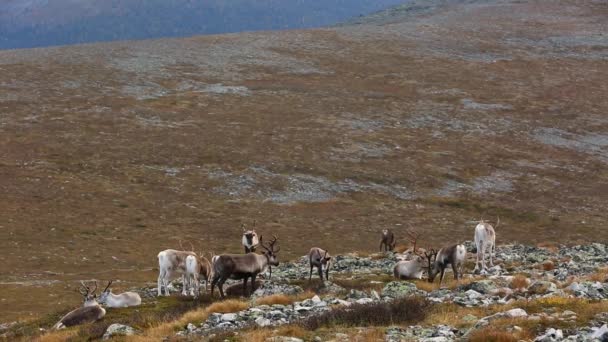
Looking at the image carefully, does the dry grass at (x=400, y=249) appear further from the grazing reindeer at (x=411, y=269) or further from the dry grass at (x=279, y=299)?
the dry grass at (x=279, y=299)

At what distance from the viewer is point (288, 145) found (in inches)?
3123

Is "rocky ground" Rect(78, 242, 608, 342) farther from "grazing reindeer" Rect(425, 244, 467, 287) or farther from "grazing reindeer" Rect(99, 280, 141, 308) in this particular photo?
"grazing reindeer" Rect(99, 280, 141, 308)

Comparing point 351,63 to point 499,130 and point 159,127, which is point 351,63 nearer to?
point 499,130

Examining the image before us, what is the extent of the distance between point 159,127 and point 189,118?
529cm

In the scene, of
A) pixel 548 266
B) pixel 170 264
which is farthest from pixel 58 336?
pixel 548 266

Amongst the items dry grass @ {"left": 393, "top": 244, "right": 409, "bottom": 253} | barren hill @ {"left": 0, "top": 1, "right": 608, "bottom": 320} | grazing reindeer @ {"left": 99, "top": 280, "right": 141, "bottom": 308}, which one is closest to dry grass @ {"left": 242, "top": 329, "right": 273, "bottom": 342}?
grazing reindeer @ {"left": 99, "top": 280, "right": 141, "bottom": 308}

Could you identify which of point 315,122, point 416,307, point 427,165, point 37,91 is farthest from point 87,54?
point 416,307

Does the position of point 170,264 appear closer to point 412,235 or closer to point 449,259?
point 449,259

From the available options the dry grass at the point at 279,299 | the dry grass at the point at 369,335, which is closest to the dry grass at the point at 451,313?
the dry grass at the point at 369,335

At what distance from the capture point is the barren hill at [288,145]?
175 feet

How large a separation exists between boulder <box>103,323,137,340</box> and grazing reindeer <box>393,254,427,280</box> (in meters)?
15.4

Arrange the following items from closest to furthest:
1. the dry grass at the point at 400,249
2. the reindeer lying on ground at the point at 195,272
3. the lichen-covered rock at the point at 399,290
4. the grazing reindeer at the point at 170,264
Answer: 1. the lichen-covered rock at the point at 399,290
2. the reindeer lying on ground at the point at 195,272
3. the grazing reindeer at the point at 170,264
4. the dry grass at the point at 400,249

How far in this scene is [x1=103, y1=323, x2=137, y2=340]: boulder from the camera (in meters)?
19.8

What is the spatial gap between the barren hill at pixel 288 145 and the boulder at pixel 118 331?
1359cm
